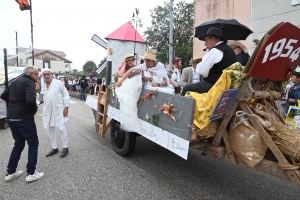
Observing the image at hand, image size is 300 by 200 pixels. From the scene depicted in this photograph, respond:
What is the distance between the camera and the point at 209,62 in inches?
110

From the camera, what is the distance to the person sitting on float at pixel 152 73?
3773 millimetres

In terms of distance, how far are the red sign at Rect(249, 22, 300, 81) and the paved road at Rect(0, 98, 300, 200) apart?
164 cm

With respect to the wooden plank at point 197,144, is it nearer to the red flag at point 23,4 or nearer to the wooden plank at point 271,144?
the wooden plank at point 271,144

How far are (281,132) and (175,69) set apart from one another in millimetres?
3664

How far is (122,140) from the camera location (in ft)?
13.8

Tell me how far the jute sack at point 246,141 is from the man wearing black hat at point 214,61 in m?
0.60

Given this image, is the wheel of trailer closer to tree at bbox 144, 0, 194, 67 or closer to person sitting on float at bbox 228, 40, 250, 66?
person sitting on float at bbox 228, 40, 250, 66

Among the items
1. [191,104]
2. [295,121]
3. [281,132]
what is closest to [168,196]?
[191,104]

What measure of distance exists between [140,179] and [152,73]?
1.71 metres

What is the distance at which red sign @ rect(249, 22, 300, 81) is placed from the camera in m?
2.15

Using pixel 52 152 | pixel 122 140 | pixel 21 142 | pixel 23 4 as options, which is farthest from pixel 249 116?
pixel 23 4

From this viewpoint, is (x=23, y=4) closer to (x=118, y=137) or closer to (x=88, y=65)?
(x=118, y=137)

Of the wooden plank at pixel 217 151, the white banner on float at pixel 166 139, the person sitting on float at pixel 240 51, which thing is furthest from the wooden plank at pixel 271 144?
the person sitting on float at pixel 240 51

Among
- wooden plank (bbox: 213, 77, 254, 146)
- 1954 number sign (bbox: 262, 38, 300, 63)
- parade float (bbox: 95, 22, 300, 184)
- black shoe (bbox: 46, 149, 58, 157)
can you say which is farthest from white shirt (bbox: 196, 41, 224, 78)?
black shoe (bbox: 46, 149, 58, 157)
